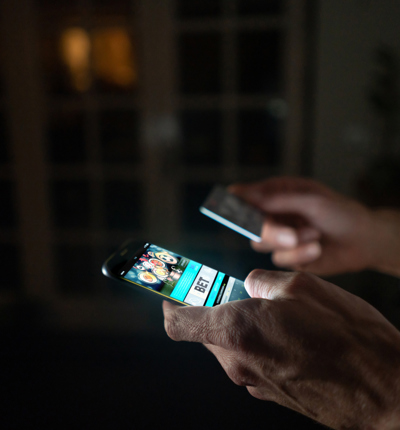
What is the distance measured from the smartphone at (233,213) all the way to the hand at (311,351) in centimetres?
35

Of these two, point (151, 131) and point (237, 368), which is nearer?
point (237, 368)

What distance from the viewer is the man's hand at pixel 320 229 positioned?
32.5 inches

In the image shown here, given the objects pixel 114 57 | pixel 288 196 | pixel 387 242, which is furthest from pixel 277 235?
pixel 114 57

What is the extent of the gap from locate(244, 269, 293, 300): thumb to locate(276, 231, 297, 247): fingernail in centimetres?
42

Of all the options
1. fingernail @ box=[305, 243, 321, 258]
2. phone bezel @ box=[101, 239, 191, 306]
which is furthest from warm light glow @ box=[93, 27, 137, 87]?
phone bezel @ box=[101, 239, 191, 306]

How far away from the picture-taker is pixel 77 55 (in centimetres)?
162

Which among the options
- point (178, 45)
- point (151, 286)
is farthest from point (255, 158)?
point (151, 286)

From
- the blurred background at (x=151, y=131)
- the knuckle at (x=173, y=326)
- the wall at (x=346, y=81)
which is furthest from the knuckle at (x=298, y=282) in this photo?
the wall at (x=346, y=81)

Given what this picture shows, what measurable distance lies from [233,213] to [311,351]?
1.54ft

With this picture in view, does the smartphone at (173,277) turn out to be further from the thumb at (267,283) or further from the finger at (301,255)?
the finger at (301,255)

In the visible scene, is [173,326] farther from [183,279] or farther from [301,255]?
[301,255]

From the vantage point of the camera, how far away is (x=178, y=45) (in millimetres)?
1535

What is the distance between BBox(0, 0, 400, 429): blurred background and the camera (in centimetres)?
140

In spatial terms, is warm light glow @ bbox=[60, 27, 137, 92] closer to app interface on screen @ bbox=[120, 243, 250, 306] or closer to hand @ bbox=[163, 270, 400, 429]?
app interface on screen @ bbox=[120, 243, 250, 306]
